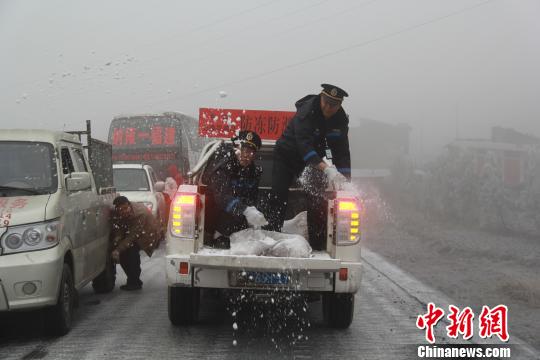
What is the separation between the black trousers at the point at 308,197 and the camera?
6.23 metres

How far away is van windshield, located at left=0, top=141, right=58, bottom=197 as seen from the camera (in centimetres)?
578

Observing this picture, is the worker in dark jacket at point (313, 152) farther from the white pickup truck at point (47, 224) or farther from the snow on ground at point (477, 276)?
the snow on ground at point (477, 276)

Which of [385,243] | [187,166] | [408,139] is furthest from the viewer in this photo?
[408,139]

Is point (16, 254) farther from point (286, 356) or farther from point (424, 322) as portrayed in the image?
point (424, 322)

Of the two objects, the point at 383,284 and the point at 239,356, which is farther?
the point at 383,284

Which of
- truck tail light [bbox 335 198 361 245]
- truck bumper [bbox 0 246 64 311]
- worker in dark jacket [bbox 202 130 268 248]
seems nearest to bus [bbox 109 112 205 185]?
worker in dark jacket [bbox 202 130 268 248]

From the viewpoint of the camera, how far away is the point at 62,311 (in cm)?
564

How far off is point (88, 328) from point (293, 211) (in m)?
2.72

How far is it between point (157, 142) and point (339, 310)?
16874 mm

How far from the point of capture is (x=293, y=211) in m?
7.59

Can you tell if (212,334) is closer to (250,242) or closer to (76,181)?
(250,242)

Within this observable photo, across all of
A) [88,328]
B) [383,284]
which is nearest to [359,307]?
[383,284]

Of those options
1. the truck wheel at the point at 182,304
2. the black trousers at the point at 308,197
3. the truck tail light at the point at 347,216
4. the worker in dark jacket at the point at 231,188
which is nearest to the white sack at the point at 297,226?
the black trousers at the point at 308,197

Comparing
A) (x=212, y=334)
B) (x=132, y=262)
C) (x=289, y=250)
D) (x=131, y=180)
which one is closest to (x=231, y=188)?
(x=289, y=250)
